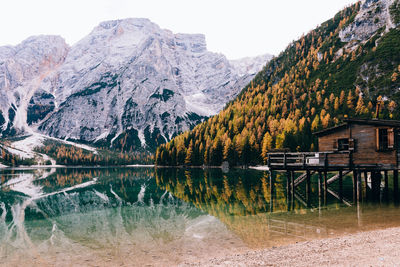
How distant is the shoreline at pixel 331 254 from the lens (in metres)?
12.0

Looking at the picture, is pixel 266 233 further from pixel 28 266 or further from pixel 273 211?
pixel 28 266

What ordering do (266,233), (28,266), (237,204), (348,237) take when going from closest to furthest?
(28,266) < (348,237) < (266,233) < (237,204)

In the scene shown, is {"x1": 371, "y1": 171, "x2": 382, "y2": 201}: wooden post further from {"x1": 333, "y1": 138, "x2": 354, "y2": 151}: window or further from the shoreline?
the shoreline

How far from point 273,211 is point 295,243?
33.5ft

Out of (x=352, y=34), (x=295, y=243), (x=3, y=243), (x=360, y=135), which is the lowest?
(x=3, y=243)

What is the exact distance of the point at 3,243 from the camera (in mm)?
19750

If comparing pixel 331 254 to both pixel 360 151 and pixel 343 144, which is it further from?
pixel 343 144

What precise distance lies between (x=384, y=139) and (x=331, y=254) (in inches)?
749

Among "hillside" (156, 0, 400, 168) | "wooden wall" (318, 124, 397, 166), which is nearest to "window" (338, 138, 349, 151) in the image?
"wooden wall" (318, 124, 397, 166)

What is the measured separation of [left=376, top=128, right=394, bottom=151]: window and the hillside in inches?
2923

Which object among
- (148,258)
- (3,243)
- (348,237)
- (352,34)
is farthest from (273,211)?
(352,34)

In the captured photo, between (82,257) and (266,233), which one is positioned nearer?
(82,257)

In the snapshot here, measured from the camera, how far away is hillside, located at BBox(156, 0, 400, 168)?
4557 inches

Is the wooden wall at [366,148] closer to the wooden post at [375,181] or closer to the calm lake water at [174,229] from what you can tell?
the calm lake water at [174,229]
